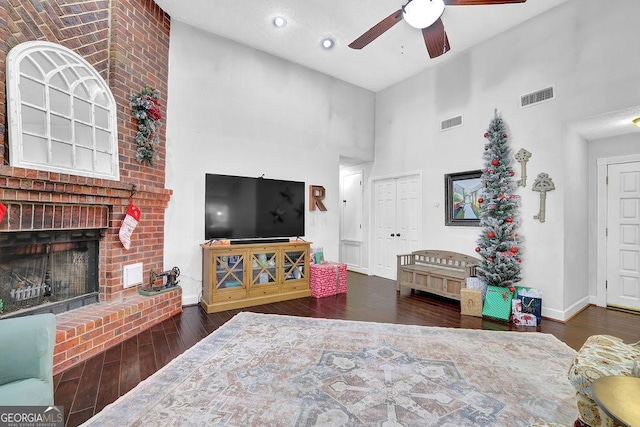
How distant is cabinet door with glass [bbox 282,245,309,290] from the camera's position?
163 inches

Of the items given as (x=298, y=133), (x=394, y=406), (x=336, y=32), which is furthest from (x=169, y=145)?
(x=394, y=406)

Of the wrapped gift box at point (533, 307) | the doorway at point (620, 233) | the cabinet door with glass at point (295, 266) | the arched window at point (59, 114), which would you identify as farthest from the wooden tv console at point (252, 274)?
the doorway at point (620, 233)

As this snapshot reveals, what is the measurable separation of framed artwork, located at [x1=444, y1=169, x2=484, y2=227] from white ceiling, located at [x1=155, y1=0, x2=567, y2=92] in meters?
1.93

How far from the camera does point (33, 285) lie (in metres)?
2.43

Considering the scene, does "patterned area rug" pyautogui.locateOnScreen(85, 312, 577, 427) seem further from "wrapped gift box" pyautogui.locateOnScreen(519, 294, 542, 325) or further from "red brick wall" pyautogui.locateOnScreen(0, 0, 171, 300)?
"red brick wall" pyautogui.locateOnScreen(0, 0, 171, 300)

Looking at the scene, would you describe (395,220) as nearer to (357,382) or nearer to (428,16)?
(428,16)

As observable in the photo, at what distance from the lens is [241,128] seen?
13.9 feet

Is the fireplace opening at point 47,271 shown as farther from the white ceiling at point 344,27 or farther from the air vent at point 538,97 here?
the air vent at point 538,97

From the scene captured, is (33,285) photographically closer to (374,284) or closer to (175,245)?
(175,245)

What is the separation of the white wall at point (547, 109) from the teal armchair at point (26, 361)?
4.60 m

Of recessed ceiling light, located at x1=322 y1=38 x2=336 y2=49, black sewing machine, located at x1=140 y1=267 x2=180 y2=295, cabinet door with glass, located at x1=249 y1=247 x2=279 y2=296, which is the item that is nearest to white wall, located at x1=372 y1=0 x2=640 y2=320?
recessed ceiling light, located at x1=322 y1=38 x2=336 y2=49

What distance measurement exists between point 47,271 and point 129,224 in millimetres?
737

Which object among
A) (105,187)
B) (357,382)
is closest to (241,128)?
(105,187)

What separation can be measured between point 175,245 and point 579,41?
539cm
